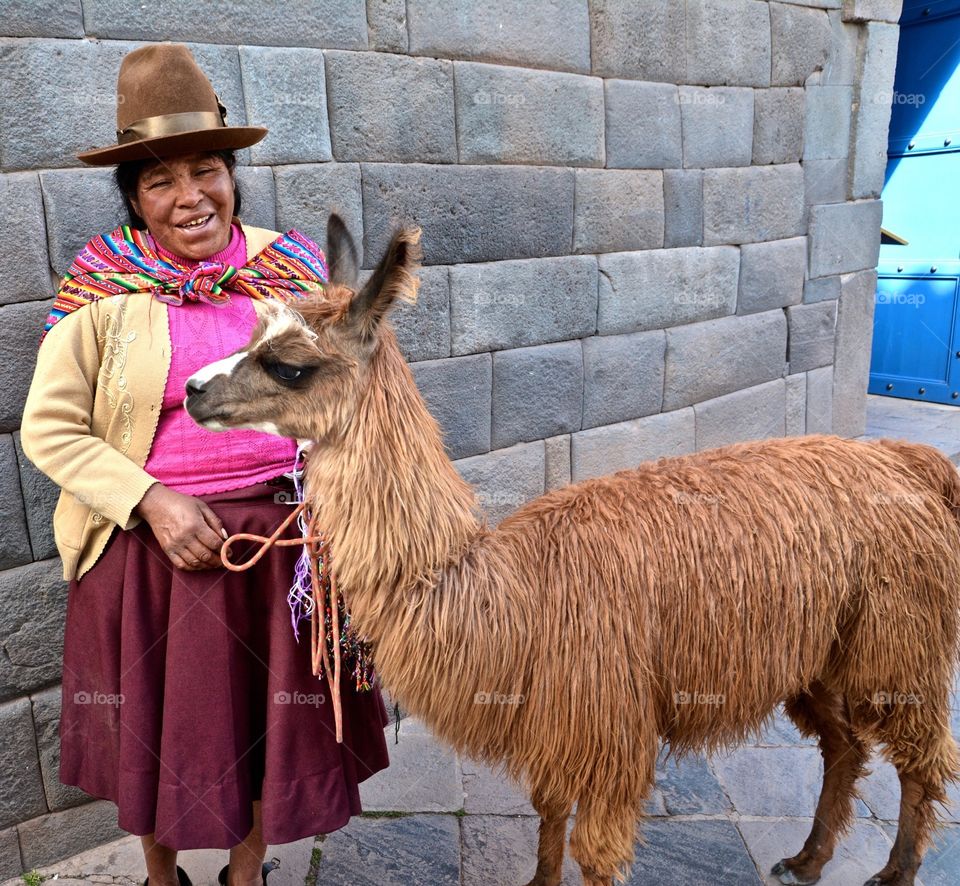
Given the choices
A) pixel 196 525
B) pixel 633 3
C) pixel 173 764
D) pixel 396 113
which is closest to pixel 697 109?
pixel 633 3

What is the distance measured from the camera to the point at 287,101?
2.69 meters

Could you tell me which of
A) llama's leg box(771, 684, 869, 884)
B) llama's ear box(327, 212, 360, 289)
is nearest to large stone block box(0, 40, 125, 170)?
llama's ear box(327, 212, 360, 289)

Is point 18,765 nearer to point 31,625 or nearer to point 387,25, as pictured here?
point 31,625

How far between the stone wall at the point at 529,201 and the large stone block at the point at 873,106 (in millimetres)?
20

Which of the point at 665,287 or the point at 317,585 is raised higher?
the point at 665,287

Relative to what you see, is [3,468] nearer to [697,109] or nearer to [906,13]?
[697,109]

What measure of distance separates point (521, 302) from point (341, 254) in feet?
6.35

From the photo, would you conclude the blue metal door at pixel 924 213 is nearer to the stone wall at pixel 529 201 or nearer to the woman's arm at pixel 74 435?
the stone wall at pixel 529 201

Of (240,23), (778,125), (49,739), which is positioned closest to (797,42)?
(778,125)

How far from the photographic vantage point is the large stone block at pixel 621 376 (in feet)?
12.9

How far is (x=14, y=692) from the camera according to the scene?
7.79 ft

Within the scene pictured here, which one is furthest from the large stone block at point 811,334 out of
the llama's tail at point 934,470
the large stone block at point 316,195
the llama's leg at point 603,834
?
the llama's leg at point 603,834

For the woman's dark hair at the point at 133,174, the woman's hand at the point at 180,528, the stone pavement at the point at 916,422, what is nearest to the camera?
the woman's hand at the point at 180,528

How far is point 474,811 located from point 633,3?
3641 millimetres
